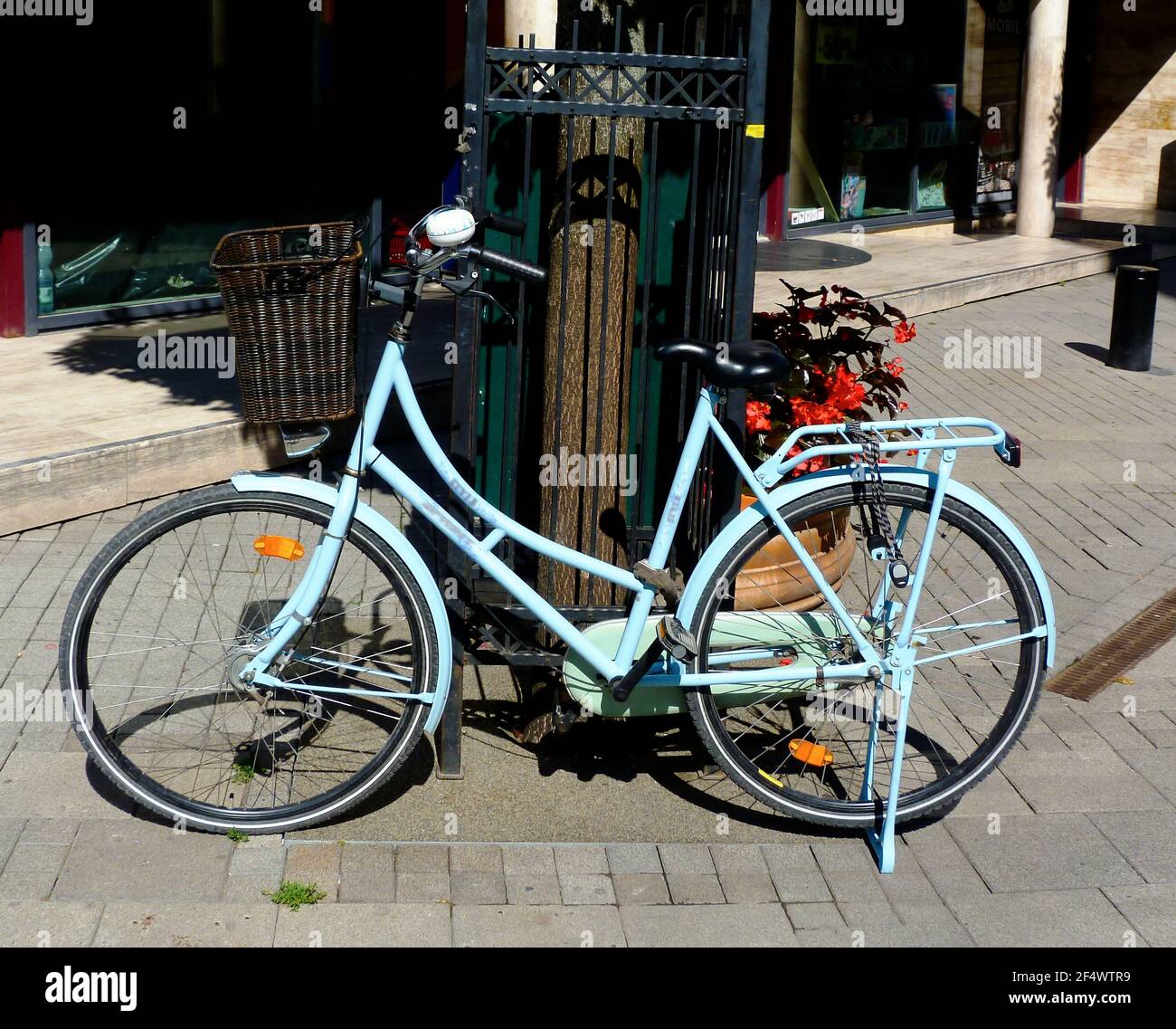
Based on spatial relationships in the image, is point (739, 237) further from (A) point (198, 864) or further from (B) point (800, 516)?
(A) point (198, 864)

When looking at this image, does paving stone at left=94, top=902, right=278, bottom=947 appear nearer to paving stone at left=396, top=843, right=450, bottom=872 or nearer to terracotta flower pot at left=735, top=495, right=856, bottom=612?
paving stone at left=396, top=843, right=450, bottom=872

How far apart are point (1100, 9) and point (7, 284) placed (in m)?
15.3

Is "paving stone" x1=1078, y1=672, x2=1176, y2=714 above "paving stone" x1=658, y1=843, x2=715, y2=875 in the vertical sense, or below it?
above

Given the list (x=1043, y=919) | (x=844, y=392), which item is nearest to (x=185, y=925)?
(x=1043, y=919)

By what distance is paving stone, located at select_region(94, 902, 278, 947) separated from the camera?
3477 mm

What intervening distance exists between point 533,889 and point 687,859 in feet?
1.47

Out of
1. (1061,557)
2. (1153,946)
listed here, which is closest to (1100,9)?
(1061,557)

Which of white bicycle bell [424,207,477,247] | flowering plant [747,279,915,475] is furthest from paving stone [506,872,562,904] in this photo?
flowering plant [747,279,915,475]

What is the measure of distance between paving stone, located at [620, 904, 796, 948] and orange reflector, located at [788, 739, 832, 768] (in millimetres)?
620

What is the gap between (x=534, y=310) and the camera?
15.7 ft

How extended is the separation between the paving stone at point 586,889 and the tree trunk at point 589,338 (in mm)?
981

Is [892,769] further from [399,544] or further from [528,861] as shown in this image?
[399,544]

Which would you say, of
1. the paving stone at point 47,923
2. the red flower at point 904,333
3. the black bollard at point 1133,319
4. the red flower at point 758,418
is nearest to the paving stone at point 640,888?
the paving stone at point 47,923

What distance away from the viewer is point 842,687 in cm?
418
